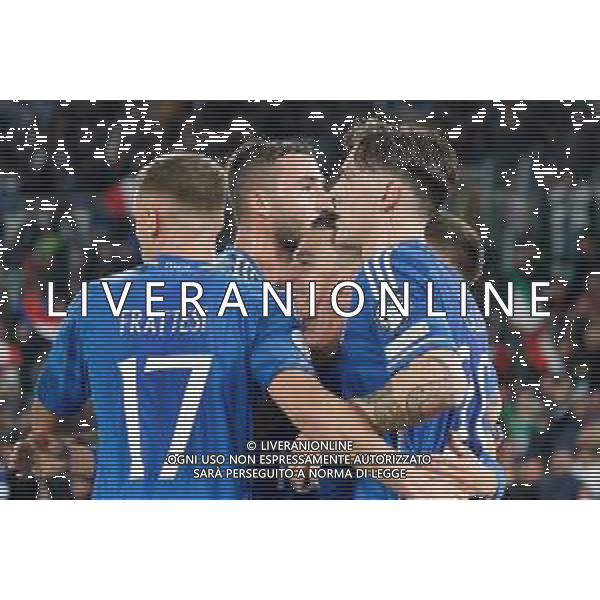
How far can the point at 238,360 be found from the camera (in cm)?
1448

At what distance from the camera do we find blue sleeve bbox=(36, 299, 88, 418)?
14.5 meters

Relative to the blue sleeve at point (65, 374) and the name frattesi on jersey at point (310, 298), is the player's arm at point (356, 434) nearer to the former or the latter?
the name frattesi on jersey at point (310, 298)

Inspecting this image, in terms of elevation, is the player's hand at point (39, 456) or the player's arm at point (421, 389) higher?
the player's arm at point (421, 389)

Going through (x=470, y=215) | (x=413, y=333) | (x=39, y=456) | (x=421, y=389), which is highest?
(x=470, y=215)

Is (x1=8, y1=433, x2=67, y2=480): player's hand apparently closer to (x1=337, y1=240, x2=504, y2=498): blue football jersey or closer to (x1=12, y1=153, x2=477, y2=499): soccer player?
(x1=12, y1=153, x2=477, y2=499): soccer player

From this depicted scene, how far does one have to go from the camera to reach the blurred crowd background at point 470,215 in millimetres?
14469

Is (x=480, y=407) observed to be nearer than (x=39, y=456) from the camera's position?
Yes

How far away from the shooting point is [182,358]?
47.5 ft

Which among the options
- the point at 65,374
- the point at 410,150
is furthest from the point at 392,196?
the point at 65,374

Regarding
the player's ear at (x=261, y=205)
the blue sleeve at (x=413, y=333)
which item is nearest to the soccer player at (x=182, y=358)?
the player's ear at (x=261, y=205)

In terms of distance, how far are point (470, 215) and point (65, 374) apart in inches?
116

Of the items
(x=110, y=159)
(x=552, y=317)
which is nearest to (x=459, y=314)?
(x=552, y=317)

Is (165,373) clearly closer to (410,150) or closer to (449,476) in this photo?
(449,476)

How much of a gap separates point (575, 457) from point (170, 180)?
332cm
